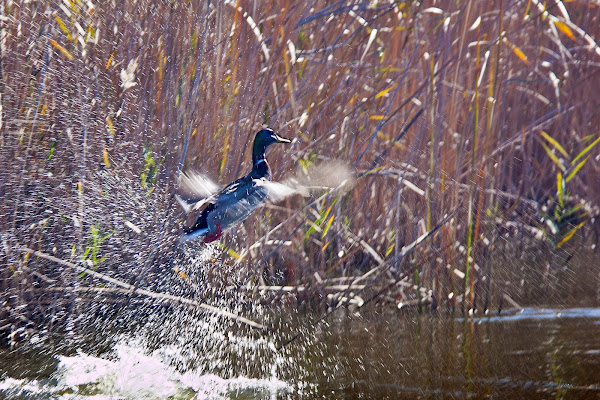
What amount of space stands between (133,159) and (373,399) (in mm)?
1621

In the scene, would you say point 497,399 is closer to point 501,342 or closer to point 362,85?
point 501,342

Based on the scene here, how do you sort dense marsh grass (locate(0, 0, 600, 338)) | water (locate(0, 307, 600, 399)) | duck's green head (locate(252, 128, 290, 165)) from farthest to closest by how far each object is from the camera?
1. duck's green head (locate(252, 128, 290, 165))
2. dense marsh grass (locate(0, 0, 600, 338))
3. water (locate(0, 307, 600, 399))

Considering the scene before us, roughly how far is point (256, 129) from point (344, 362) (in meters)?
1.29

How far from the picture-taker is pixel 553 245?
14.9ft

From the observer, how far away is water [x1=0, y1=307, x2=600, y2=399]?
112 inches

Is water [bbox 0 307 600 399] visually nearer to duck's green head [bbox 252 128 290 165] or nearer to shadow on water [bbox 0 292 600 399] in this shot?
shadow on water [bbox 0 292 600 399]

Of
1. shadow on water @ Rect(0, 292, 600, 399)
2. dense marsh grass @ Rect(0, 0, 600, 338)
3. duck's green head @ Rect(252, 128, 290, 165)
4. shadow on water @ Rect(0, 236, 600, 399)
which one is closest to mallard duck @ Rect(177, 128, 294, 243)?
duck's green head @ Rect(252, 128, 290, 165)

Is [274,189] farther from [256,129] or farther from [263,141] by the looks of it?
[256,129]

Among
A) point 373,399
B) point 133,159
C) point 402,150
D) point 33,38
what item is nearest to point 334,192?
point 402,150

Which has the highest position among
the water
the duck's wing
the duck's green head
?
the duck's green head

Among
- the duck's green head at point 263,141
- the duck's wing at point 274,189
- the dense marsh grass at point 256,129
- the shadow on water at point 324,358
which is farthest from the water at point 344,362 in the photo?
the duck's green head at point 263,141

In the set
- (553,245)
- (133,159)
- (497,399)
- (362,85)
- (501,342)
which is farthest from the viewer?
(553,245)

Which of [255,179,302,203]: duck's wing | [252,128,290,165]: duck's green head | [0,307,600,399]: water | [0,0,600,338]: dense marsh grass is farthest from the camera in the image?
[252,128,290,165]: duck's green head

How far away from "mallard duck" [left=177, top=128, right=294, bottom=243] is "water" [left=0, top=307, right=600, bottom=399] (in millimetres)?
482
